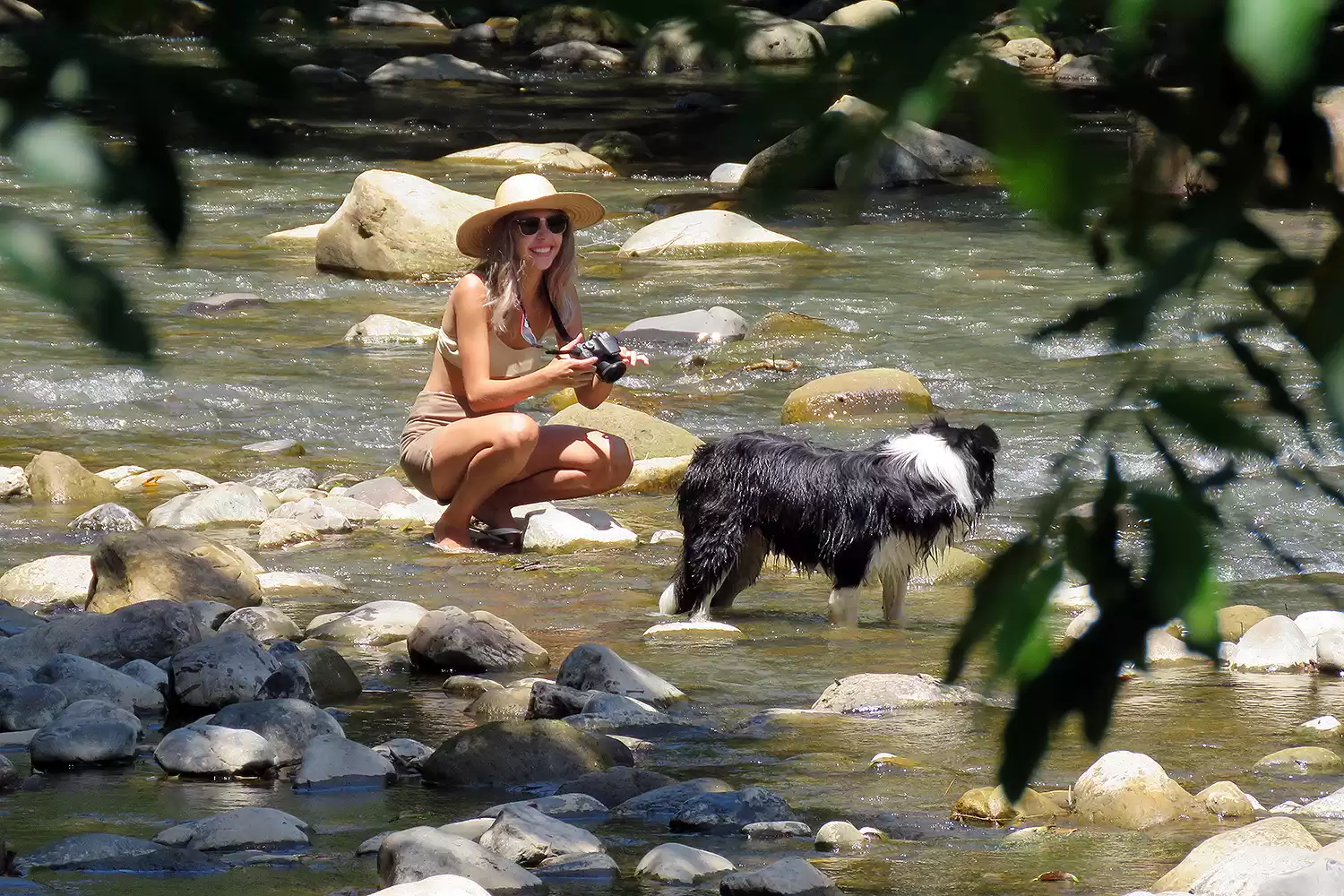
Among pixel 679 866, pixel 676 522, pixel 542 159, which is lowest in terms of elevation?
pixel 676 522

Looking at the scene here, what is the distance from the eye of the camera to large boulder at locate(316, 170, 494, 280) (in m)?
15.1

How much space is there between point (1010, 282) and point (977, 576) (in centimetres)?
1357

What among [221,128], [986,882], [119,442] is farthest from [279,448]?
[221,128]

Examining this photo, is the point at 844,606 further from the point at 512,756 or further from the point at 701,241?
the point at 701,241

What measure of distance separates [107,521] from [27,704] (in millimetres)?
2911

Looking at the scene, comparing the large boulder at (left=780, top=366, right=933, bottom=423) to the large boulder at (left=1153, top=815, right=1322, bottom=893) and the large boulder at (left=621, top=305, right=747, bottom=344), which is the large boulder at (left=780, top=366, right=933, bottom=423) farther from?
the large boulder at (left=1153, top=815, right=1322, bottom=893)

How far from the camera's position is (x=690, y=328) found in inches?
491

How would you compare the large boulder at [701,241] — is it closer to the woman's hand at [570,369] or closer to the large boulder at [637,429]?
the large boulder at [637,429]

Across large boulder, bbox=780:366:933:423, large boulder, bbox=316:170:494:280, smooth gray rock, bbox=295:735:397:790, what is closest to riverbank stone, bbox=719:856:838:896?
smooth gray rock, bbox=295:735:397:790

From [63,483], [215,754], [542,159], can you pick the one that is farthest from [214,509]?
[542,159]

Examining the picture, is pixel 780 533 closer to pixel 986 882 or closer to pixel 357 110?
pixel 986 882

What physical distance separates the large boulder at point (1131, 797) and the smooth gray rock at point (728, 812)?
714 mm

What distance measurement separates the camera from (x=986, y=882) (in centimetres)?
379

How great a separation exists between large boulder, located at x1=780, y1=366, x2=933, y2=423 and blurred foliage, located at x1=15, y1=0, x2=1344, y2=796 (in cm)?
908
